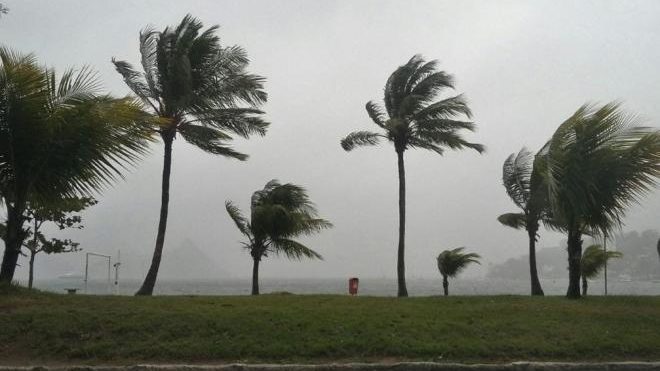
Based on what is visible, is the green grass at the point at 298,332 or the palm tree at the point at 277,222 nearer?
the green grass at the point at 298,332

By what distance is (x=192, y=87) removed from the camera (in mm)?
18578

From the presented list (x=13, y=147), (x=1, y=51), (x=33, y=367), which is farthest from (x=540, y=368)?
(x=1, y=51)

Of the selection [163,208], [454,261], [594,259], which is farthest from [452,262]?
[163,208]

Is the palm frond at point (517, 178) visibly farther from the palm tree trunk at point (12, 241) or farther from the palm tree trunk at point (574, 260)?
the palm tree trunk at point (12, 241)

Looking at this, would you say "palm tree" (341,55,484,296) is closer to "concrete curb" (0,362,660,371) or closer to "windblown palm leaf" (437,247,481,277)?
"windblown palm leaf" (437,247,481,277)

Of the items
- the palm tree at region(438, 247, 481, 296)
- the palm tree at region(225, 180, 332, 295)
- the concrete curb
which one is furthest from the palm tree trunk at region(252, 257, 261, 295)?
the concrete curb

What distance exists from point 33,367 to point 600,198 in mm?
14476

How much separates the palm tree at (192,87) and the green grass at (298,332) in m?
7.28

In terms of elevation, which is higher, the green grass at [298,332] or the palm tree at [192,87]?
the palm tree at [192,87]

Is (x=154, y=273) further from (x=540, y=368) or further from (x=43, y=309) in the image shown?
(x=540, y=368)

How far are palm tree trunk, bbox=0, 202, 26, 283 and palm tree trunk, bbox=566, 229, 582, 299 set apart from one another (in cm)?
1471

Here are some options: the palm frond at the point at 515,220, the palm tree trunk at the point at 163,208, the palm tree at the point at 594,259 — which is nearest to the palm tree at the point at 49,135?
the palm tree trunk at the point at 163,208

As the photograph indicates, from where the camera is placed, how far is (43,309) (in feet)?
35.6

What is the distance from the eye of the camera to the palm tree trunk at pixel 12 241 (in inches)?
509
